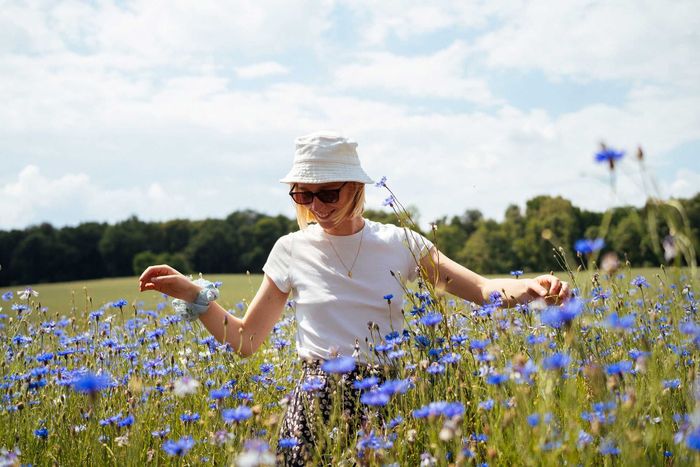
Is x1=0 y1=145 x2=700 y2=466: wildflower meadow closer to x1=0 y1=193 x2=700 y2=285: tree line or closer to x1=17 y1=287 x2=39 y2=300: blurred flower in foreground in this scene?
x1=17 y1=287 x2=39 y2=300: blurred flower in foreground

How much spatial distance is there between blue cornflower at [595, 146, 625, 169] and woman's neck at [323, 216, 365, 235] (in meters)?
1.25

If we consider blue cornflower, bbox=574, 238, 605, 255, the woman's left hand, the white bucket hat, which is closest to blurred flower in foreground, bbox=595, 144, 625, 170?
blue cornflower, bbox=574, 238, 605, 255

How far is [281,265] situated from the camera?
2854mm

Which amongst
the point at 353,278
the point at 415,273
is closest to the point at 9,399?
the point at 353,278

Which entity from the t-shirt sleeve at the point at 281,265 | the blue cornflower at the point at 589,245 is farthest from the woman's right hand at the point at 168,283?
the blue cornflower at the point at 589,245

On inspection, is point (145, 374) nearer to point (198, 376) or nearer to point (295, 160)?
point (198, 376)

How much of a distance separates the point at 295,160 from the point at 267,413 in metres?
1.04

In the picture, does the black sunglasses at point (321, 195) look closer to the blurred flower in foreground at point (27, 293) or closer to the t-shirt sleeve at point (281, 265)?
the t-shirt sleeve at point (281, 265)

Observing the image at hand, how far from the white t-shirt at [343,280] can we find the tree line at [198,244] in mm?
37050

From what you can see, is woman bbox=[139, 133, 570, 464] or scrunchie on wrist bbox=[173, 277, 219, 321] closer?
woman bbox=[139, 133, 570, 464]

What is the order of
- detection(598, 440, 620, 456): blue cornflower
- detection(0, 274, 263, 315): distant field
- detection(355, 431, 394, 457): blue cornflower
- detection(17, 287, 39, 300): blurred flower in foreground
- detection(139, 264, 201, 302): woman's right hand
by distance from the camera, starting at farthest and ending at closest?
detection(0, 274, 263, 315): distant field < detection(17, 287, 39, 300): blurred flower in foreground < detection(139, 264, 201, 302): woman's right hand < detection(355, 431, 394, 457): blue cornflower < detection(598, 440, 620, 456): blue cornflower

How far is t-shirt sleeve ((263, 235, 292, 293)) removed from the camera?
284 centimetres

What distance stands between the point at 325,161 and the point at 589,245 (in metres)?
1.21

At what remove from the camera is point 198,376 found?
3150 mm
